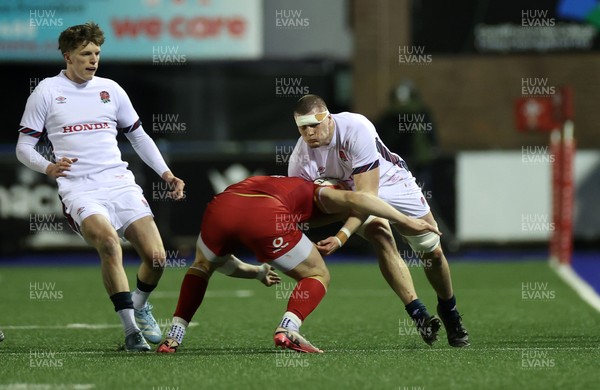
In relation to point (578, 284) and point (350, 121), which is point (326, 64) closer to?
point (578, 284)

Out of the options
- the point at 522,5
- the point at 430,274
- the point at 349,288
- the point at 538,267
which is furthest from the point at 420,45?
the point at 430,274

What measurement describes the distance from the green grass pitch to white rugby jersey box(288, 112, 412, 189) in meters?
1.17

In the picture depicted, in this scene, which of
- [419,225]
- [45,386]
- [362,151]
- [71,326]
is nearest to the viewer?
[45,386]

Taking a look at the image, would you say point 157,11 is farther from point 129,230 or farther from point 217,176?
point 129,230

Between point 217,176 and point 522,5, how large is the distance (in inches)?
240

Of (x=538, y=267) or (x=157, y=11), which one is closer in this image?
(x=538, y=267)

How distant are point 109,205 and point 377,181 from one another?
5.84 ft

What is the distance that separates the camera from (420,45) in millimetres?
21469

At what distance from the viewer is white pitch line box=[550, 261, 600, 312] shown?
41.0 feet

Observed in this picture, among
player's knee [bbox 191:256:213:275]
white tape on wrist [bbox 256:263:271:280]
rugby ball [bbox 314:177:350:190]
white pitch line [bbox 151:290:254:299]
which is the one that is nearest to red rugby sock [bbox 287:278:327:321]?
white tape on wrist [bbox 256:263:271:280]

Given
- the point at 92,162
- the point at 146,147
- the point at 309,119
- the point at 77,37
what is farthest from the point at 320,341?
the point at 77,37

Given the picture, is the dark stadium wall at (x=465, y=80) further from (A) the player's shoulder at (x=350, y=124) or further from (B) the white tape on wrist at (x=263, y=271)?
(B) the white tape on wrist at (x=263, y=271)

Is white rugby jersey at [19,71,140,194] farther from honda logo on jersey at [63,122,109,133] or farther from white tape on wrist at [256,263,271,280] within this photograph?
white tape on wrist at [256,263,271,280]

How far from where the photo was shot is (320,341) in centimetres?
939
